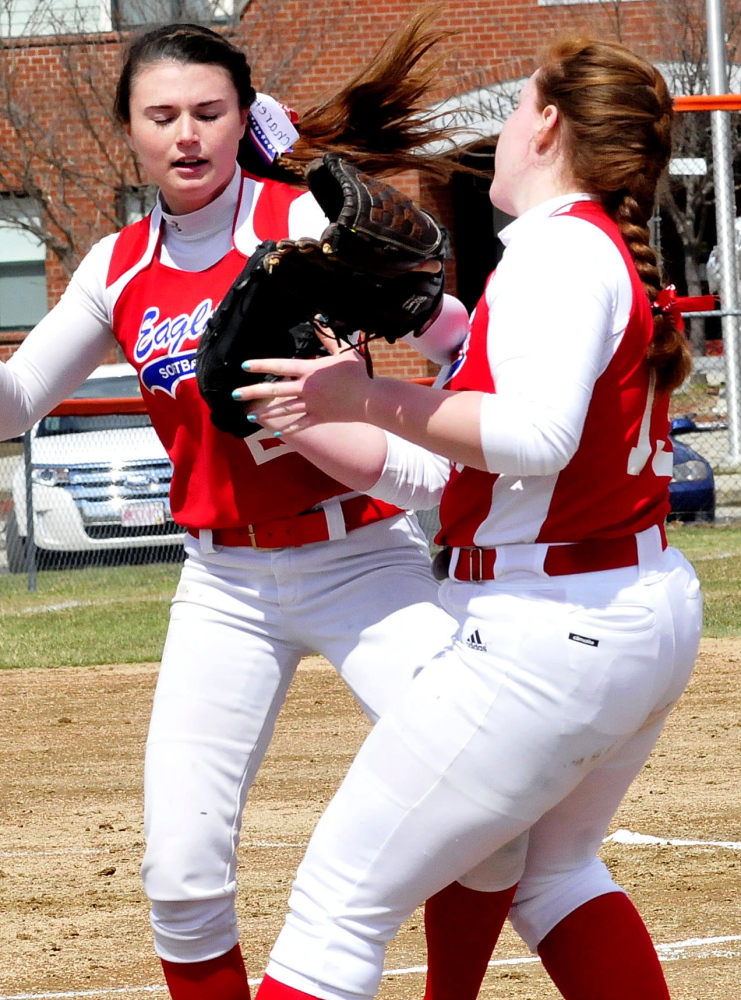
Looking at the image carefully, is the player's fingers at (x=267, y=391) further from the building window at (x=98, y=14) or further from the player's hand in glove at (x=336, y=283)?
the building window at (x=98, y=14)

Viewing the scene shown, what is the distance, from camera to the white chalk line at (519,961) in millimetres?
3705

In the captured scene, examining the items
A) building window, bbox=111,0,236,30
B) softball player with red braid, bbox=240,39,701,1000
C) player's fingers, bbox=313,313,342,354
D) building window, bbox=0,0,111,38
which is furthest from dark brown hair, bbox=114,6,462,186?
building window, bbox=0,0,111,38

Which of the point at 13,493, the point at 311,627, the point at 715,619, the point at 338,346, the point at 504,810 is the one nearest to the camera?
the point at 504,810

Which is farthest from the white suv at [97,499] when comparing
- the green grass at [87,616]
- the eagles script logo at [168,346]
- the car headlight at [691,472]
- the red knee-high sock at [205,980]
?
A: the red knee-high sock at [205,980]

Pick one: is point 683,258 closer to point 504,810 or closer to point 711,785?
Result: point 711,785

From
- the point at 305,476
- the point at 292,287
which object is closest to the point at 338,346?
the point at 292,287

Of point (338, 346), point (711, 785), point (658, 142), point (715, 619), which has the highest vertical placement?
point (658, 142)

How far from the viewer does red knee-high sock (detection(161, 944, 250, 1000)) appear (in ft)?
9.77

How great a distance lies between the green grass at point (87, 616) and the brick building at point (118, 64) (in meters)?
5.45

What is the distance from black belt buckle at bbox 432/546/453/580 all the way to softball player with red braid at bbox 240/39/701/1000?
0.43 ft

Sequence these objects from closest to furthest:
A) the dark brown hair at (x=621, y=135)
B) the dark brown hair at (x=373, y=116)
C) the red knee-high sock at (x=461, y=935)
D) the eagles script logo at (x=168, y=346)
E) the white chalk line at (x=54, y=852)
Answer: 1. the dark brown hair at (x=621, y=135)
2. the red knee-high sock at (x=461, y=935)
3. the eagles script logo at (x=168, y=346)
4. the dark brown hair at (x=373, y=116)
5. the white chalk line at (x=54, y=852)

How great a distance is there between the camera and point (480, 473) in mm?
2436

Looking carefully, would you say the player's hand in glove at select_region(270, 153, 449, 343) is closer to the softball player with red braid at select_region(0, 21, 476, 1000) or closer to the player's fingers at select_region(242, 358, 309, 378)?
the player's fingers at select_region(242, 358, 309, 378)

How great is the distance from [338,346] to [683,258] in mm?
15674
